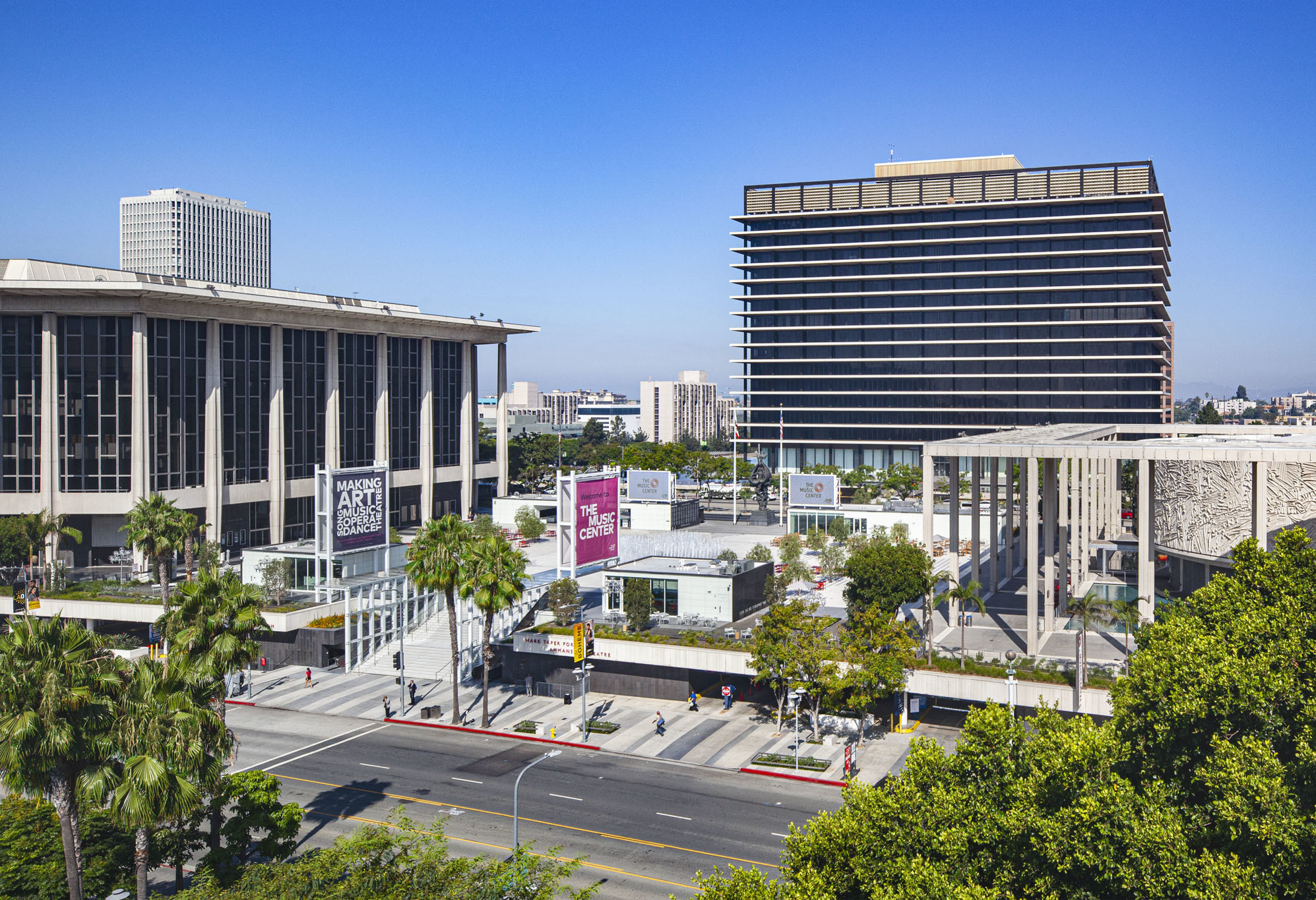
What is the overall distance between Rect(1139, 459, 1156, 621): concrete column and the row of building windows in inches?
5104

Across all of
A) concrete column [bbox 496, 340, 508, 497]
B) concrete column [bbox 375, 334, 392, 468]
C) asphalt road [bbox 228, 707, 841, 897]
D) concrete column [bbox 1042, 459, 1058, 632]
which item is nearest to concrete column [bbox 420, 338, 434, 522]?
concrete column [bbox 375, 334, 392, 468]

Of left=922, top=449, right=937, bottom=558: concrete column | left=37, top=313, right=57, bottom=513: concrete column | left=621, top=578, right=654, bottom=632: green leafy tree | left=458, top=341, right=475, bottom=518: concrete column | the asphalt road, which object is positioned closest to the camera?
the asphalt road

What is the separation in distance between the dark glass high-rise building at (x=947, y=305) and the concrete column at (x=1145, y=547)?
11419 cm

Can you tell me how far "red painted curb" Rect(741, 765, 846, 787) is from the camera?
145 feet

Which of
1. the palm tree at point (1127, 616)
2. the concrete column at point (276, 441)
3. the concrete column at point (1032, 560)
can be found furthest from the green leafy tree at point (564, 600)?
the concrete column at point (276, 441)

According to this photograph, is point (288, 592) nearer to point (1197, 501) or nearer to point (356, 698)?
point (356, 698)

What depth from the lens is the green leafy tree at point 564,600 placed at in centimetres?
6341

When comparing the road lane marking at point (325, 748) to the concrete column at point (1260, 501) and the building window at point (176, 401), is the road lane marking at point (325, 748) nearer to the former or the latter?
the concrete column at point (1260, 501)

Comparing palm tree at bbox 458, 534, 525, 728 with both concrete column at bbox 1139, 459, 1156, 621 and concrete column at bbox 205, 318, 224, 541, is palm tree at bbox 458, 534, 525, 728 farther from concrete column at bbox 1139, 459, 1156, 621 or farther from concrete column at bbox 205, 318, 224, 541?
concrete column at bbox 205, 318, 224, 541

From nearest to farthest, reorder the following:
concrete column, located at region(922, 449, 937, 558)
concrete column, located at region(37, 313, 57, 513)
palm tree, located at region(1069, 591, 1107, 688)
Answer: palm tree, located at region(1069, 591, 1107, 688), concrete column, located at region(922, 449, 937, 558), concrete column, located at region(37, 313, 57, 513)

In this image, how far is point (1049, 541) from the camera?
65188 millimetres

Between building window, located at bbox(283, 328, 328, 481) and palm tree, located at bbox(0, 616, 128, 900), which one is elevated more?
building window, located at bbox(283, 328, 328, 481)

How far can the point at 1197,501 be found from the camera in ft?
212

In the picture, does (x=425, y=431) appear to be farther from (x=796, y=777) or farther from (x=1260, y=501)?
(x=1260, y=501)
